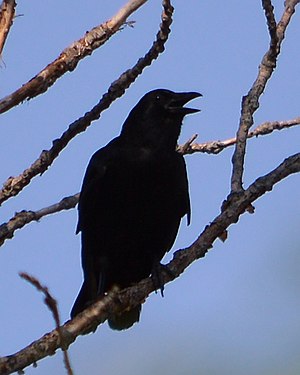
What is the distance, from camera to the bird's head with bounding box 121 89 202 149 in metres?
5.53

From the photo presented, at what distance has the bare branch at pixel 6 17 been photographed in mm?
2846

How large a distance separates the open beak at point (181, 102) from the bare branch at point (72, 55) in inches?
83.4

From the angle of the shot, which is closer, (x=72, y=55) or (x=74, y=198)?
(x=72, y=55)

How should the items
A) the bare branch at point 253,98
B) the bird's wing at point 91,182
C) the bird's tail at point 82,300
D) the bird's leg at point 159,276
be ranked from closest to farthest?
the bare branch at point 253,98, the bird's leg at point 159,276, the bird's tail at point 82,300, the bird's wing at point 91,182

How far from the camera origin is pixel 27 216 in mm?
3863

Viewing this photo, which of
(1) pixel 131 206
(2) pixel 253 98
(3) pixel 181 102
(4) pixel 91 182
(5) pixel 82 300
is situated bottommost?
(2) pixel 253 98

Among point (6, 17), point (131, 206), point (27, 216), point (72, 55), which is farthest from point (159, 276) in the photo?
point (6, 17)

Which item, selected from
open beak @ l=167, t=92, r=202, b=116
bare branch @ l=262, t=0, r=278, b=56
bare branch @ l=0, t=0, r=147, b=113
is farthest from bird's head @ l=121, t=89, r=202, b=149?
bare branch @ l=0, t=0, r=147, b=113

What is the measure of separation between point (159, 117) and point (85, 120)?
A: 1.98 meters

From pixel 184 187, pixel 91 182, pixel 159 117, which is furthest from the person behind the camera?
pixel 159 117

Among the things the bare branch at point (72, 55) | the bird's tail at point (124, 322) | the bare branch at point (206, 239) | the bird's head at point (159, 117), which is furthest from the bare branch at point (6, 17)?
the bird's head at point (159, 117)

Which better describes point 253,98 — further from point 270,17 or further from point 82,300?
point 82,300

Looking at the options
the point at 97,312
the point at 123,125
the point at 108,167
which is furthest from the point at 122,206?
the point at 97,312

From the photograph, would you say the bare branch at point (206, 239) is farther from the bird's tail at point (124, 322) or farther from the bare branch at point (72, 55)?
the bird's tail at point (124, 322)
